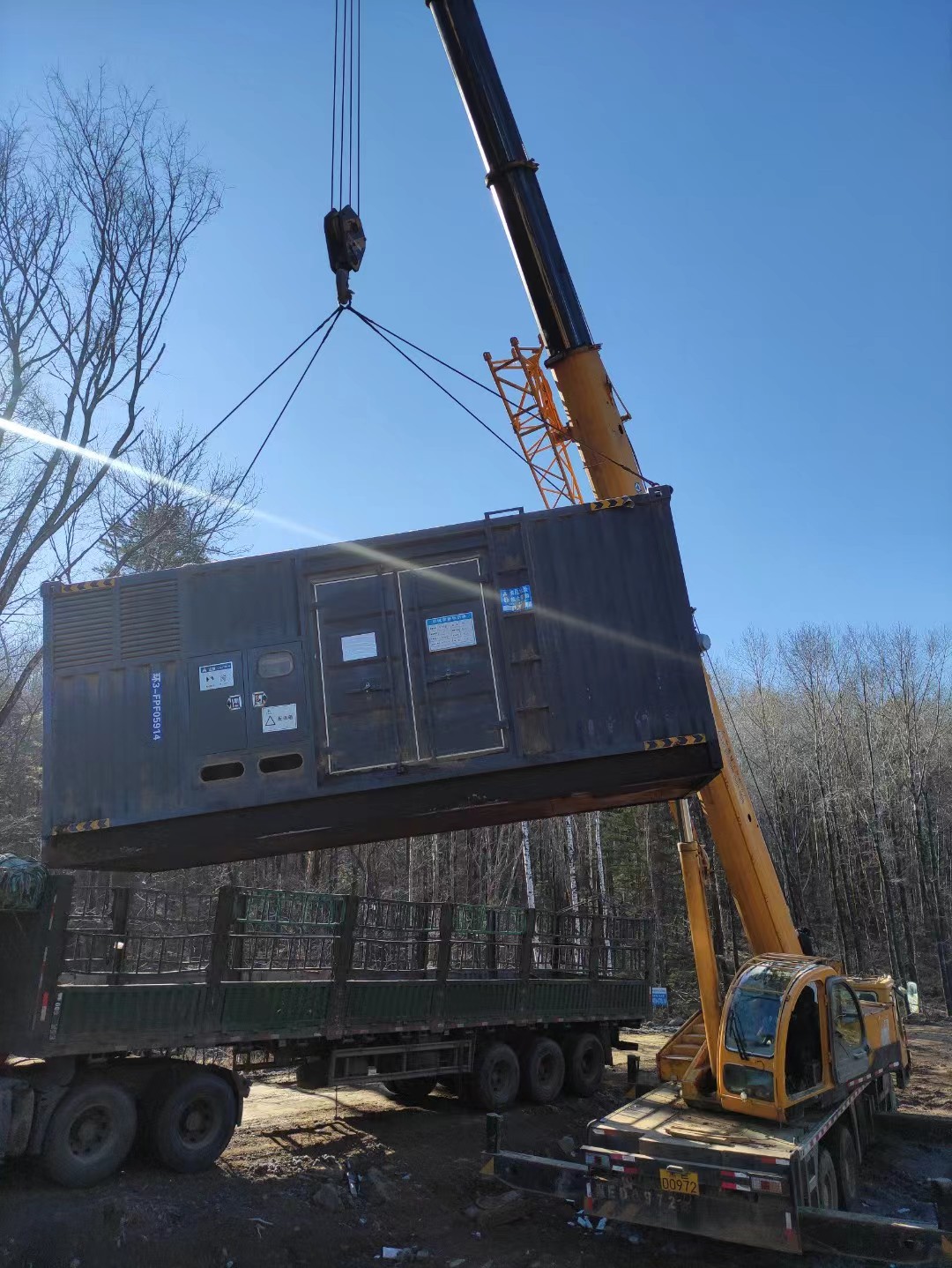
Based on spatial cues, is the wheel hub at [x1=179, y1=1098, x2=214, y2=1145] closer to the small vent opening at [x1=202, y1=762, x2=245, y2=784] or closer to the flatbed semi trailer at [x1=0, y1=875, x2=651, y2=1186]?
the flatbed semi trailer at [x1=0, y1=875, x2=651, y2=1186]

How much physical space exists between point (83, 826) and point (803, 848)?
3755cm

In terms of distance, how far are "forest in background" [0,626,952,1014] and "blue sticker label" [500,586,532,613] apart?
22550 millimetres

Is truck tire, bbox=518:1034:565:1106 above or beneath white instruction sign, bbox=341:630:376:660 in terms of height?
beneath

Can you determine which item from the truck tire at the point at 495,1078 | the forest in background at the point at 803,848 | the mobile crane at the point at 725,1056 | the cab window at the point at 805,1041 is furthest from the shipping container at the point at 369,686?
the forest in background at the point at 803,848

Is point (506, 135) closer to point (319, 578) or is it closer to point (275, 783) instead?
point (319, 578)

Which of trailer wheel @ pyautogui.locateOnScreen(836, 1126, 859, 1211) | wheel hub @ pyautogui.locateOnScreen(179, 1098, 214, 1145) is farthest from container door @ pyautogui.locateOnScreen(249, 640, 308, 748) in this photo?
trailer wheel @ pyautogui.locateOnScreen(836, 1126, 859, 1211)

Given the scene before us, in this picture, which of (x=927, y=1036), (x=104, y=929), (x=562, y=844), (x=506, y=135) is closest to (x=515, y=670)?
(x=104, y=929)

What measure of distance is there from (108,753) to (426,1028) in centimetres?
573

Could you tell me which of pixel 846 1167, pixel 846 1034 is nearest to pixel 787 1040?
pixel 846 1034

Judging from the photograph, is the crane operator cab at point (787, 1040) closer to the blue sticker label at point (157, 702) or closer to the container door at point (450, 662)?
the container door at point (450, 662)

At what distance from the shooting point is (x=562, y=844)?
108 feet

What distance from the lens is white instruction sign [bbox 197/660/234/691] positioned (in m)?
7.28

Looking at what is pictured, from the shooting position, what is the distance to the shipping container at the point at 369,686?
23.3ft

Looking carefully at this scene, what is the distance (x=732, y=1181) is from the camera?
653 cm
